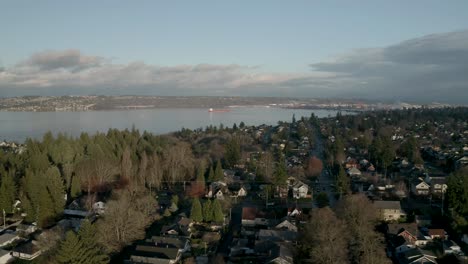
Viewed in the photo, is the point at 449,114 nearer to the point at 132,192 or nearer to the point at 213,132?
the point at 213,132

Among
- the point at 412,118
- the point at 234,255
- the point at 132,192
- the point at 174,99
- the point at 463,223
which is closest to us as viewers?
the point at 234,255

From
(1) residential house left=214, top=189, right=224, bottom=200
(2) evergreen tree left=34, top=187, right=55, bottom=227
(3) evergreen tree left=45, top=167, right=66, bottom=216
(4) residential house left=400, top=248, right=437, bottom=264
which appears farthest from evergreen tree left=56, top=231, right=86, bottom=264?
(4) residential house left=400, top=248, right=437, bottom=264

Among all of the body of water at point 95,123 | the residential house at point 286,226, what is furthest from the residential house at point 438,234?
the body of water at point 95,123

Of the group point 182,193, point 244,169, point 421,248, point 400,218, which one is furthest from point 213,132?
point 421,248

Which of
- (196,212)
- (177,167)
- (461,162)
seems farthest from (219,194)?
(461,162)

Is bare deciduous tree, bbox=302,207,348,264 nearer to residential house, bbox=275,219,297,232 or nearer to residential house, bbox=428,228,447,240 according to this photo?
residential house, bbox=275,219,297,232

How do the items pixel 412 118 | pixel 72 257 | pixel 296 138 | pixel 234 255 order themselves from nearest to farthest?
pixel 72 257
pixel 234 255
pixel 296 138
pixel 412 118

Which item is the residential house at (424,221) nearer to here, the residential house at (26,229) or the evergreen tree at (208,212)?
the evergreen tree at (208,212)
